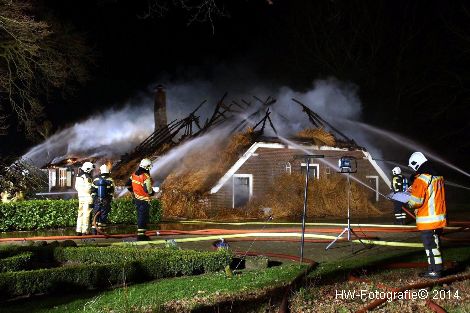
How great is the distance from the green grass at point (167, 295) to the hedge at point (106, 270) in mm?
289

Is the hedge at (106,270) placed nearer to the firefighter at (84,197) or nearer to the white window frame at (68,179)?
the firefighter at (84,197)

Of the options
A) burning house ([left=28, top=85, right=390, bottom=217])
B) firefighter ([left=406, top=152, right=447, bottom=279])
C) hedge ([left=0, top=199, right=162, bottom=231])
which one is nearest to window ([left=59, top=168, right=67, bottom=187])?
burning house ([left=28, top=85, right=390, bottom=217])

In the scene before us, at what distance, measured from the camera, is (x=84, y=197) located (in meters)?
13.7

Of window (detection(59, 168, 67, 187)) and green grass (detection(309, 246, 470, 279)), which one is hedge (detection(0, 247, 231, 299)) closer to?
green grass (detection(309, 246, 470, 279))

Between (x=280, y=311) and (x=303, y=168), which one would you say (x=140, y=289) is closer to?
(x=280, y=311)

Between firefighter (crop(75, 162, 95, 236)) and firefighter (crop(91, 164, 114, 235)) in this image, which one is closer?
firefighter (crop(75, 162, 95, 236))

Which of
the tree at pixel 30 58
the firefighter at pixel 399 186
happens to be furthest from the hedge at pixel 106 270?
the tree at pixel 30 58

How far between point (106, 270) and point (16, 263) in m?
1.66

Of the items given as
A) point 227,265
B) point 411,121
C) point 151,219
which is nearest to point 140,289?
point 227,265

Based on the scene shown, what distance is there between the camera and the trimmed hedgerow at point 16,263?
8.21 m

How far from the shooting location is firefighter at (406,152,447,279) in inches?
295

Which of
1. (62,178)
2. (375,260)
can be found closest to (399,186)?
(375,260)

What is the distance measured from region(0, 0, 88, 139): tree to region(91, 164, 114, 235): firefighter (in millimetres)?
4418

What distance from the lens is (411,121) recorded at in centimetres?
3812
